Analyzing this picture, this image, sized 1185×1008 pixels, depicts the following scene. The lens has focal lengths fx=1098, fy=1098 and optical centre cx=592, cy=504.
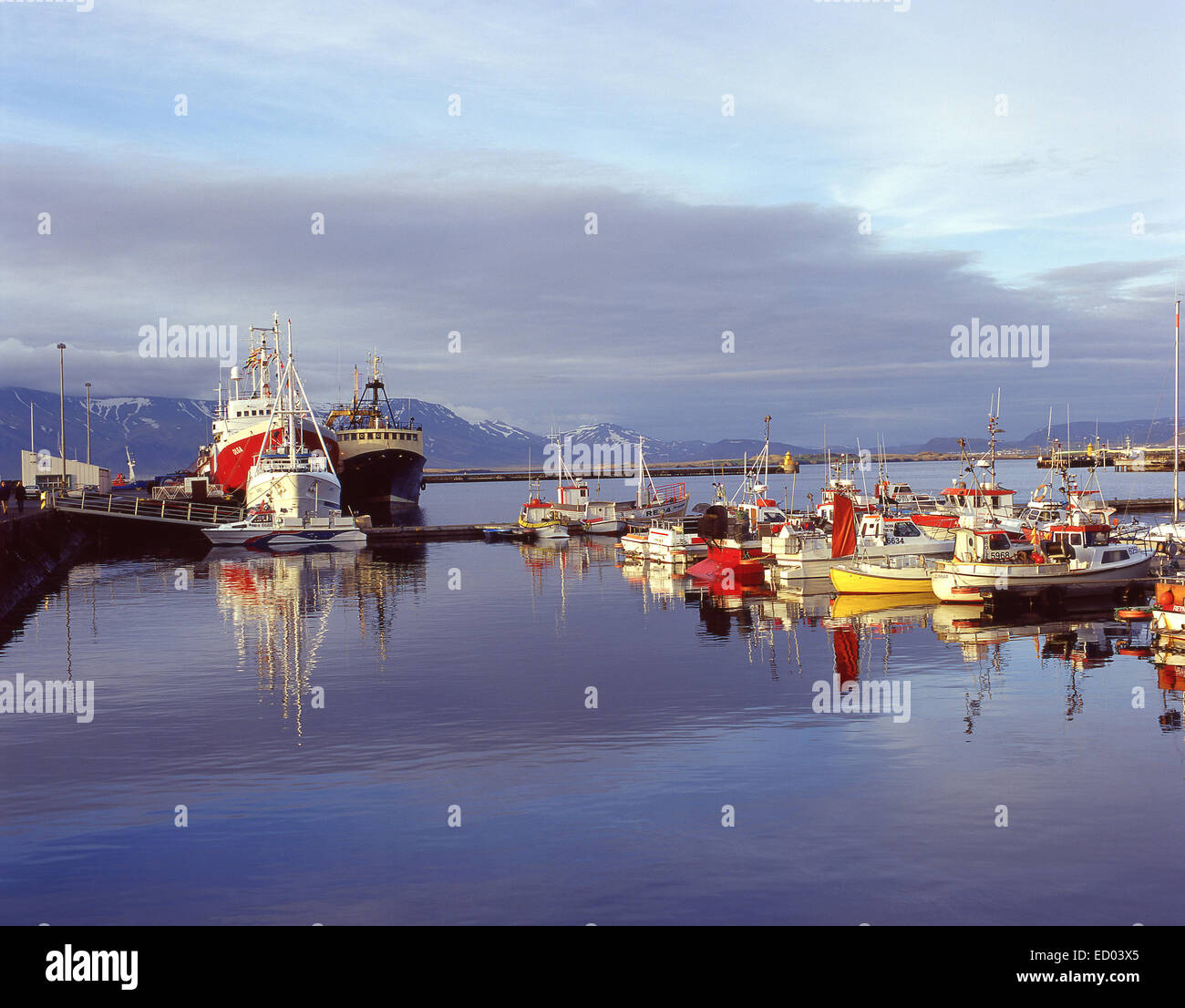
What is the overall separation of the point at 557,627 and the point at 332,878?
31074 millimetres

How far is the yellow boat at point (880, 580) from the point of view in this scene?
181 ft

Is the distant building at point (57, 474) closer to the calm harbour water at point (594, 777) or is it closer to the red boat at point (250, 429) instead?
the red boat at point (250, 429)

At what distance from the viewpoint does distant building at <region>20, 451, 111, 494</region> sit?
402ft

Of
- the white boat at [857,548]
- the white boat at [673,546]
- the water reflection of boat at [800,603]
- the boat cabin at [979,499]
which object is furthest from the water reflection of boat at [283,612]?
the boat cabin at [979,499]

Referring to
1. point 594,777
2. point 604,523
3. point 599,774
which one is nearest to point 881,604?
point 599,774

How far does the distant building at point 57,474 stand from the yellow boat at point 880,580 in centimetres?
8965

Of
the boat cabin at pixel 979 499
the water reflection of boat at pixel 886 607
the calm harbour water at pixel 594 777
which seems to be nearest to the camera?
the calm harbour water at pixel 594 777

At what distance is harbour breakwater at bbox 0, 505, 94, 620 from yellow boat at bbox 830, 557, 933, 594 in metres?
40.2

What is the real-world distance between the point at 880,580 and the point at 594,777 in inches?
1362

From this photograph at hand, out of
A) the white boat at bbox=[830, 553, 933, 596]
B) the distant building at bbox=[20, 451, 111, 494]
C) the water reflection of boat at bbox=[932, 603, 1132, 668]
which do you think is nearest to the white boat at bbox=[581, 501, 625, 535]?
the white boat at bbox=[830, 553, 933, 596]

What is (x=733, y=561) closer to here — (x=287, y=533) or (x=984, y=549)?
(x=984, y=549)

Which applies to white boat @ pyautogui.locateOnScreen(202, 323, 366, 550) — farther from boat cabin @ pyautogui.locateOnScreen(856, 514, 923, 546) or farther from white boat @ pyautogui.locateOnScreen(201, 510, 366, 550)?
boat cabin @ pyautogui.locateOnScreen(856, 514, 923, 546)

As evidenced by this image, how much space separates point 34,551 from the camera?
69.1 m

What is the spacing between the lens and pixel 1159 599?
38531 millimetres
